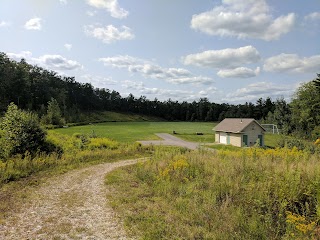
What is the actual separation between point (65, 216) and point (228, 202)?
4.15 m

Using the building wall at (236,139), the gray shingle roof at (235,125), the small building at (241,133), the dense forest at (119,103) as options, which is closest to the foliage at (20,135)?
the small building at (241,133)

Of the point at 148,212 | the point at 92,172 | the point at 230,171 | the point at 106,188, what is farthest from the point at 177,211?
the point at 92,172

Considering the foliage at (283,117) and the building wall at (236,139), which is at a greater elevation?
the foliage at (283,117)

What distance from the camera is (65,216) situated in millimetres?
6992

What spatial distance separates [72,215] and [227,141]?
38.3 meters

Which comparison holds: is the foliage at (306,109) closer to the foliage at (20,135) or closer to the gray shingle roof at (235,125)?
the gray shingle roof at (235,125)

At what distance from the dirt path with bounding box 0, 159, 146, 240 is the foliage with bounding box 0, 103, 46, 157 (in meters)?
7.18

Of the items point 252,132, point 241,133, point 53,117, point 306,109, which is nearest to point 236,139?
point 241,133

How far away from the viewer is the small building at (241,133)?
40.6 meters

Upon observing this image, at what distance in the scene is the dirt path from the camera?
19.4 feet

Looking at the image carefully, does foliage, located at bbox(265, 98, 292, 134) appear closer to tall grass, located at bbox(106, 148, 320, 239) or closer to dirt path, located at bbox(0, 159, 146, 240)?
tall grass, located at bbox(106, 148, 320, 239)

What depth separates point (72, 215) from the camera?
7.07m

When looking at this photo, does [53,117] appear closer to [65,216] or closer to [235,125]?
[235,125]

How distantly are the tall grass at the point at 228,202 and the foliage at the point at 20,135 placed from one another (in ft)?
30.8
